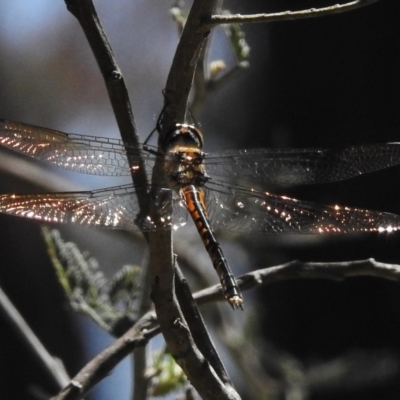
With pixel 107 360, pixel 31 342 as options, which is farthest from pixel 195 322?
pixel 31 342

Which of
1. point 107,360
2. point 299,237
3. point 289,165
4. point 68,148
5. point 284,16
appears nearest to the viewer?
point 284,16

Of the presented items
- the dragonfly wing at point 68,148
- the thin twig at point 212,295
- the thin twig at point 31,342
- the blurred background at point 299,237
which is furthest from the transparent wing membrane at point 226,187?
the blurred background at point 299,237

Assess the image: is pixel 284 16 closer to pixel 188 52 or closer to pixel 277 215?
pixel 188 52

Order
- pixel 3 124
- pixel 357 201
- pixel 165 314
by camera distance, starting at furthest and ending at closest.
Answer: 1. pixel 357 201
2. pixel 3 124
3. pixel 165 314

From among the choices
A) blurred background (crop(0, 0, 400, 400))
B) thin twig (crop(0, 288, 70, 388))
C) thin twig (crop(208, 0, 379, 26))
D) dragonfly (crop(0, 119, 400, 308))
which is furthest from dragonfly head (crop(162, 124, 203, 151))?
blurred background (crop(0, 0, 400, 400))

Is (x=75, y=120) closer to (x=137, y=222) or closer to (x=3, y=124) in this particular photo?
(x=3, y=124)

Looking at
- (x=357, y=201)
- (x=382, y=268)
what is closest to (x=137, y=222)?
(x=382, y=268)
